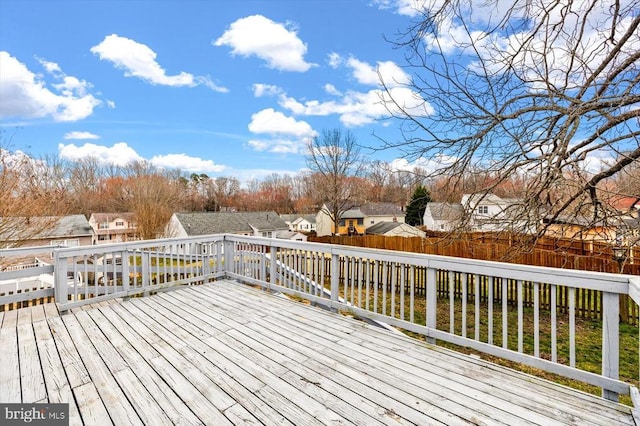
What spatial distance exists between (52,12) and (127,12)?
1.75 m

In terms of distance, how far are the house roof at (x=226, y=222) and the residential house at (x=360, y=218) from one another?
509 centimetres

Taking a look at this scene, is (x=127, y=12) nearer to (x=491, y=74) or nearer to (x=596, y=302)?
(x=491, y=74)

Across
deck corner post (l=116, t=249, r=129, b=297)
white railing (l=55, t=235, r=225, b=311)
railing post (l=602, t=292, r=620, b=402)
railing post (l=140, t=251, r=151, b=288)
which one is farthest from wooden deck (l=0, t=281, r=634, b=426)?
railing post (l=140, t=251, r=151, b=288)

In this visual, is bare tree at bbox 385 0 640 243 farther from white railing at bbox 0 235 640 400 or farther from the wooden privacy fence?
the wooden privacy fence

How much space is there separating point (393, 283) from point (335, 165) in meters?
18.5

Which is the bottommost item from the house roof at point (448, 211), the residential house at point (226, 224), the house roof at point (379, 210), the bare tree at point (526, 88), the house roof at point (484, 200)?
the residential house at point (226, 224)

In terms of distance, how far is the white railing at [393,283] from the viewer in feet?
6.76

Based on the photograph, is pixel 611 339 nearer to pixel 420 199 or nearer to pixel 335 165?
pixel 420 199

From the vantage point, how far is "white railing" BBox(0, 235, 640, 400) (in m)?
2.06

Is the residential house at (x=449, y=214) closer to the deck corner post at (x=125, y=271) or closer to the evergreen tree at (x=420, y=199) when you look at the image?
the evergreen tree at (x=420, y=199)

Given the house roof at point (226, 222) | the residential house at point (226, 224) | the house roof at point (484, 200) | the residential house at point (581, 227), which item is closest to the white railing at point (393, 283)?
the residential house at point (581, 227)

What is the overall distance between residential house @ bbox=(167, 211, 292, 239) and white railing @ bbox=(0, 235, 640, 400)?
65.9 feet

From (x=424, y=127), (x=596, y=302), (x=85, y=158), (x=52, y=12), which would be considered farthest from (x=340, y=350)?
(x=85, y=158)

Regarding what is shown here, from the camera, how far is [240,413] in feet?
6.08
